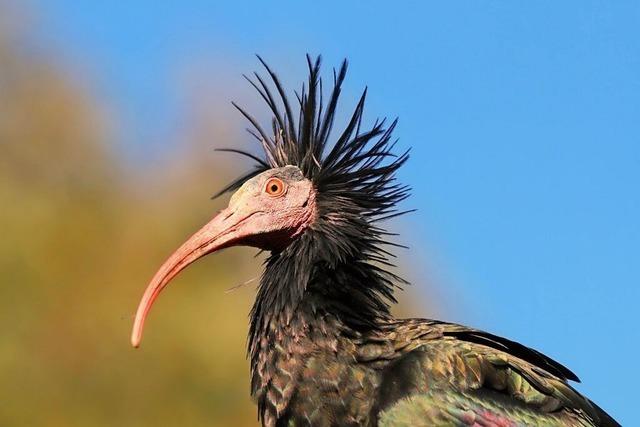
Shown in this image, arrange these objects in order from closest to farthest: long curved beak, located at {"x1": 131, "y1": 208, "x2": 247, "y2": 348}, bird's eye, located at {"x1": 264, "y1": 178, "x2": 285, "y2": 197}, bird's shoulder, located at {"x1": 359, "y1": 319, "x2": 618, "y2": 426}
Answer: bird's shoulder, located at {"x1": 359, "y1": 319, "x2": 618, "y2": 426} < long curved beak, located at {"x1": 131, "y1": 208, "x2": 247, "y2": 348} < bird's eye, located at {"x1": 264, "y1": 178, "x2": 285, "y2": 197}

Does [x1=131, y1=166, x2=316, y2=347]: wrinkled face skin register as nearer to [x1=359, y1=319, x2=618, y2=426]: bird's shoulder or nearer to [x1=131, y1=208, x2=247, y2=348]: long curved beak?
[x1=131, y1=208, x2=247, y2=348]: long curved beak

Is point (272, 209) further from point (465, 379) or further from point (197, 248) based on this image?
point (465, 379)

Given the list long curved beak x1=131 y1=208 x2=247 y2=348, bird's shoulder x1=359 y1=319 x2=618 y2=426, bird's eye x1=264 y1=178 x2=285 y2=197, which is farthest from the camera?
bird's eye x1=264 y1=178 x2=285 y2=197

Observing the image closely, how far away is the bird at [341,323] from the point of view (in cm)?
807

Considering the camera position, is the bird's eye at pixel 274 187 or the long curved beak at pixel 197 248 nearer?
the long curved beak at pixel 197 248

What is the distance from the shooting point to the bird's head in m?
9.16

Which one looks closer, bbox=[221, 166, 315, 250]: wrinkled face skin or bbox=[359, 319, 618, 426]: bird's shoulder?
bbox=[359, 319, 618, 426]: bird's shoulder

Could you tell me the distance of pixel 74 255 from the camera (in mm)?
27375

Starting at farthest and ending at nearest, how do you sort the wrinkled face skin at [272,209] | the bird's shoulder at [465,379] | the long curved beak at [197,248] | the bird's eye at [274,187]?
1. the bird's eye at [274,187]
2. the wrinkled face skin at [272,209]
3. the long curved beak at [197,248]
4. the bird's shoulder at [465,379]

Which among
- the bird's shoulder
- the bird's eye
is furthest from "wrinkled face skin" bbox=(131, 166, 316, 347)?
the bird's shoulder

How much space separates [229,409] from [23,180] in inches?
283

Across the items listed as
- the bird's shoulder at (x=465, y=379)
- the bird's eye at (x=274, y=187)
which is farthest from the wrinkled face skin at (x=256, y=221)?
the bird's shoulder at (x=465, y=379)

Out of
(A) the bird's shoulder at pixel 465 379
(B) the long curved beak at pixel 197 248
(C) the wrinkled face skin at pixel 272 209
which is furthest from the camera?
(C) the wrinkled face skin at pixel 272 209

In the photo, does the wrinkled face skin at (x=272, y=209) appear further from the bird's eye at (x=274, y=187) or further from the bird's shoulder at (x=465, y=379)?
the bird's shoulder at (x=465, y=379)
